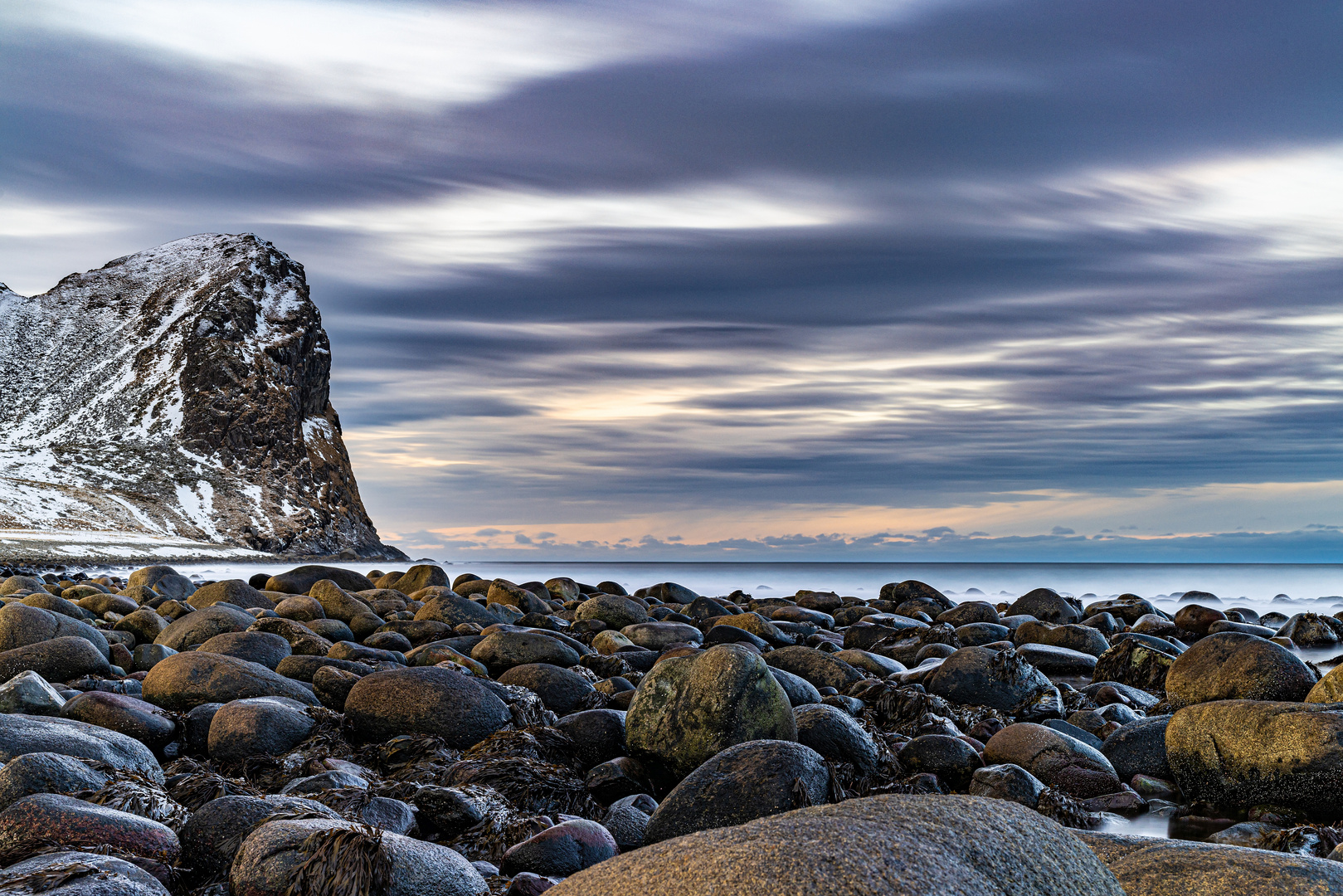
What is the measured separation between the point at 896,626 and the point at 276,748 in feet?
36.9

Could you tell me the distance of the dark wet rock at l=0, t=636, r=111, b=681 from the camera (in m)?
8.48

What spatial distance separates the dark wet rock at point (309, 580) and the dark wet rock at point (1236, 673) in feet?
45.7

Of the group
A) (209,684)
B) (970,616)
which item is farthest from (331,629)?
(970,616)

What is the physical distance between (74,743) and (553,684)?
12.6 ft

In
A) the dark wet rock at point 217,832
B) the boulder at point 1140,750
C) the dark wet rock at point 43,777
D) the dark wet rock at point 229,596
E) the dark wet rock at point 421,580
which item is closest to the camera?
the dark wet rock at point 217,832

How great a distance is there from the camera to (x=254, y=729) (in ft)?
21.9

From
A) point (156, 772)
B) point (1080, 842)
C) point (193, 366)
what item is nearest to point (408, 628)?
point (156, 772)

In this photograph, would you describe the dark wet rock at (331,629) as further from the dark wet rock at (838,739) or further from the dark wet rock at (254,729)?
the dark wet rock at (838,739)

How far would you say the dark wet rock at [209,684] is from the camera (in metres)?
7.73

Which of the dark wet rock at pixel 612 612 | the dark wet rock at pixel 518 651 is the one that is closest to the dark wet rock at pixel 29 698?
the dark wet rock at pixel 518 651

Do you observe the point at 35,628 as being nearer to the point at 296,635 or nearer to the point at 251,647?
the point at 251,647

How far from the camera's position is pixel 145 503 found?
256ft

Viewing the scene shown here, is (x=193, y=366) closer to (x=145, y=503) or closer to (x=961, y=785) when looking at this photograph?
(x=145, y=503)

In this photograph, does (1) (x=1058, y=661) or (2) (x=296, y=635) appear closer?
(2) (x=296, y=635)
